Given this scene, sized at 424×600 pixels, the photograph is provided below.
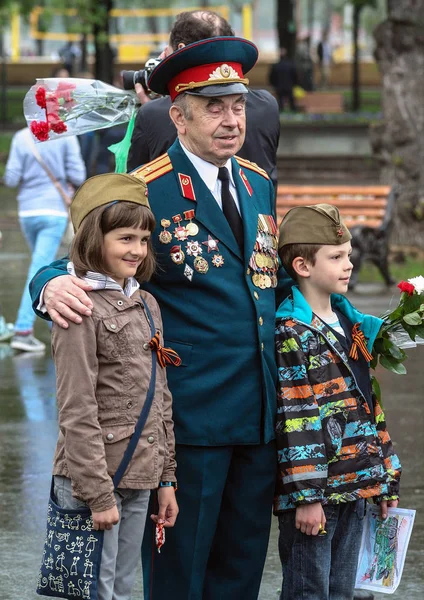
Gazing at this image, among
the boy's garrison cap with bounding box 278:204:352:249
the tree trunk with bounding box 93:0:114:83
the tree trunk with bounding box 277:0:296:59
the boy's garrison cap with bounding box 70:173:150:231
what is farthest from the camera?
the tree trunk with bounding box 277:0:296:59

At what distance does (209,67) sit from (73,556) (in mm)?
1426

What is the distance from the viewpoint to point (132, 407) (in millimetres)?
3316

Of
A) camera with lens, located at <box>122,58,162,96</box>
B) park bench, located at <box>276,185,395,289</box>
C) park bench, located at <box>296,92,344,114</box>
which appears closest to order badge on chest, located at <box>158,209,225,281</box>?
camera with lens, located at <box>122,58,162,96</box>

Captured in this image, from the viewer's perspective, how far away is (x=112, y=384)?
3.29 m

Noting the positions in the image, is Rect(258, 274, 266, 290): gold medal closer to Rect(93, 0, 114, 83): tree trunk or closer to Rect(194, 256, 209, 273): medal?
Rect(194, 256, 209, 273): medal

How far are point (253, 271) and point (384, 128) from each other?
1048cm

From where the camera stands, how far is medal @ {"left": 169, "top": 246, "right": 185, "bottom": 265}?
355cm

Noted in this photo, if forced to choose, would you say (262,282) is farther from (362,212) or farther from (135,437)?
(362,212)

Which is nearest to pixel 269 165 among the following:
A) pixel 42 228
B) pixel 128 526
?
pixel 128 526

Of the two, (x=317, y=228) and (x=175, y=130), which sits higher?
(x=175, y=130)

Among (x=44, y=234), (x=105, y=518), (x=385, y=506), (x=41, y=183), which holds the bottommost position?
(x=44, y=234)

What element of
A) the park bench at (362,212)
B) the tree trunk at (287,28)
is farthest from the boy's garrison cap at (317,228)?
the tree trunk at (287,28)

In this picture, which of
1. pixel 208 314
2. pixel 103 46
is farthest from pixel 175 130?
pixel 103 46

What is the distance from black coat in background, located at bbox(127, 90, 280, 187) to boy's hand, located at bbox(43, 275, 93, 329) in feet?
3.81
